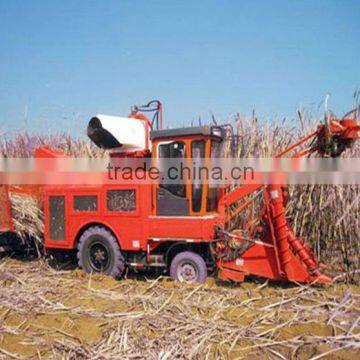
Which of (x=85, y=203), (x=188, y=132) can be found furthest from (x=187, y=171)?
(x=85, y=203)

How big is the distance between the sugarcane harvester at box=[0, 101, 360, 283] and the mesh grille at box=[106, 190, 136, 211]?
0.01 metres

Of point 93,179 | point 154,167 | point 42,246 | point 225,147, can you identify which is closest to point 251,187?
point 154,167

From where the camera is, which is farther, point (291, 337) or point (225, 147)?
point (225, 147)

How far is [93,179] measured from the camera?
747 cm

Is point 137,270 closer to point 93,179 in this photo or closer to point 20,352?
point 93,179

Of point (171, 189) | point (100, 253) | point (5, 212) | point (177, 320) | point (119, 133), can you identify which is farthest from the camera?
point (5, 212)

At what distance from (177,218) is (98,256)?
158 cm

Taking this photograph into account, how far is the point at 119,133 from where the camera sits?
6742mm

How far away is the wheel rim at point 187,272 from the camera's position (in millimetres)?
6238

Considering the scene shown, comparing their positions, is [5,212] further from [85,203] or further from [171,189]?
[171,189]

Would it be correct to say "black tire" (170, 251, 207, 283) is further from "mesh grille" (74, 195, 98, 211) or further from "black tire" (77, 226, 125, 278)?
"mesh grille" (74, 195, 98, 211)

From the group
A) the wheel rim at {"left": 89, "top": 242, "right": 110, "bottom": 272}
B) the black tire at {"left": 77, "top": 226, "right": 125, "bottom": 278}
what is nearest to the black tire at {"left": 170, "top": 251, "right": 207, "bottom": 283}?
the black tire at {"left": 77, "top": 226, "right": 125, "bottom": 278}

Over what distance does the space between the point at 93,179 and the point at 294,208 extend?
10.7 feet

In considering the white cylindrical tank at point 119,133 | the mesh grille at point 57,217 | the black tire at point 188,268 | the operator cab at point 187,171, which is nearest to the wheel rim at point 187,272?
the black tire at point 188,268
